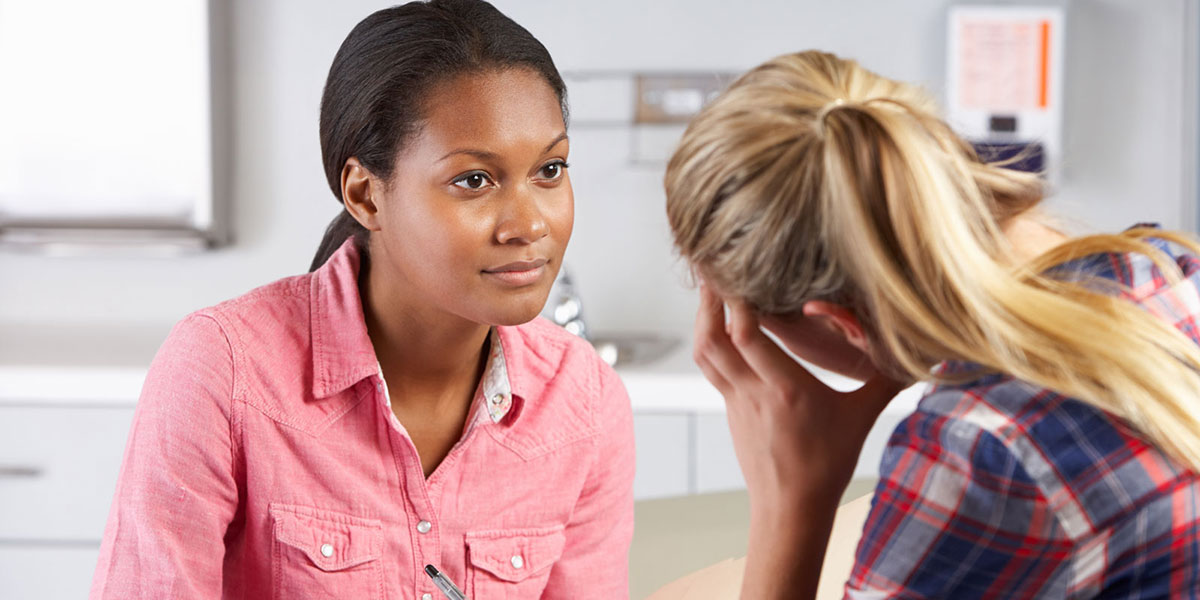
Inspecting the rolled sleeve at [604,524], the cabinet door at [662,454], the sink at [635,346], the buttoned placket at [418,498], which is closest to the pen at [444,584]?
the buttoned placket at [418,498]

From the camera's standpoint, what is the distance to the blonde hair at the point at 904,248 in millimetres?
689

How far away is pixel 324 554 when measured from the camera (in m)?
0.96

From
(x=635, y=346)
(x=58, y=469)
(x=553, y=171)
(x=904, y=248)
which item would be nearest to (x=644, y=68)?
(x=635, y=346)

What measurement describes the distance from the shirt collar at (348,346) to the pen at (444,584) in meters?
0.14

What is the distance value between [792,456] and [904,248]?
20 centimetres

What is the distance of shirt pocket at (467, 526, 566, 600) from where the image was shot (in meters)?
1.01

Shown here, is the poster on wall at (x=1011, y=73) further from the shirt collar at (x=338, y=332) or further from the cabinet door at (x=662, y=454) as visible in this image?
the shirt collar at (x=338, y=332)

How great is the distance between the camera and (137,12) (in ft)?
7.47

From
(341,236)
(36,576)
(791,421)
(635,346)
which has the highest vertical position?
(341,236)

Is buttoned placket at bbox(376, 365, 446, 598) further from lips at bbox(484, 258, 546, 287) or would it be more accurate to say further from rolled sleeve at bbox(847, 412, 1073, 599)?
rolled sleeve at bbox(847, 412, 1073, 599)

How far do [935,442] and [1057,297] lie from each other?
12 cm

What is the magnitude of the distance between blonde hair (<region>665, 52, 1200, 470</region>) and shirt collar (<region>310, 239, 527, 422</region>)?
34 centimetres

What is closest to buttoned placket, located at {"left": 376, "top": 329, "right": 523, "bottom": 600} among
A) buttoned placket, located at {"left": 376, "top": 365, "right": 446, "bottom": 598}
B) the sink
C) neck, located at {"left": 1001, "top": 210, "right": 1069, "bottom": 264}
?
buttoned placket, located at {"left": 376, "top": 365, "right": 446, "bottom": 598}

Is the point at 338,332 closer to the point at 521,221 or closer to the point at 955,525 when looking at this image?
the point at 521,221
